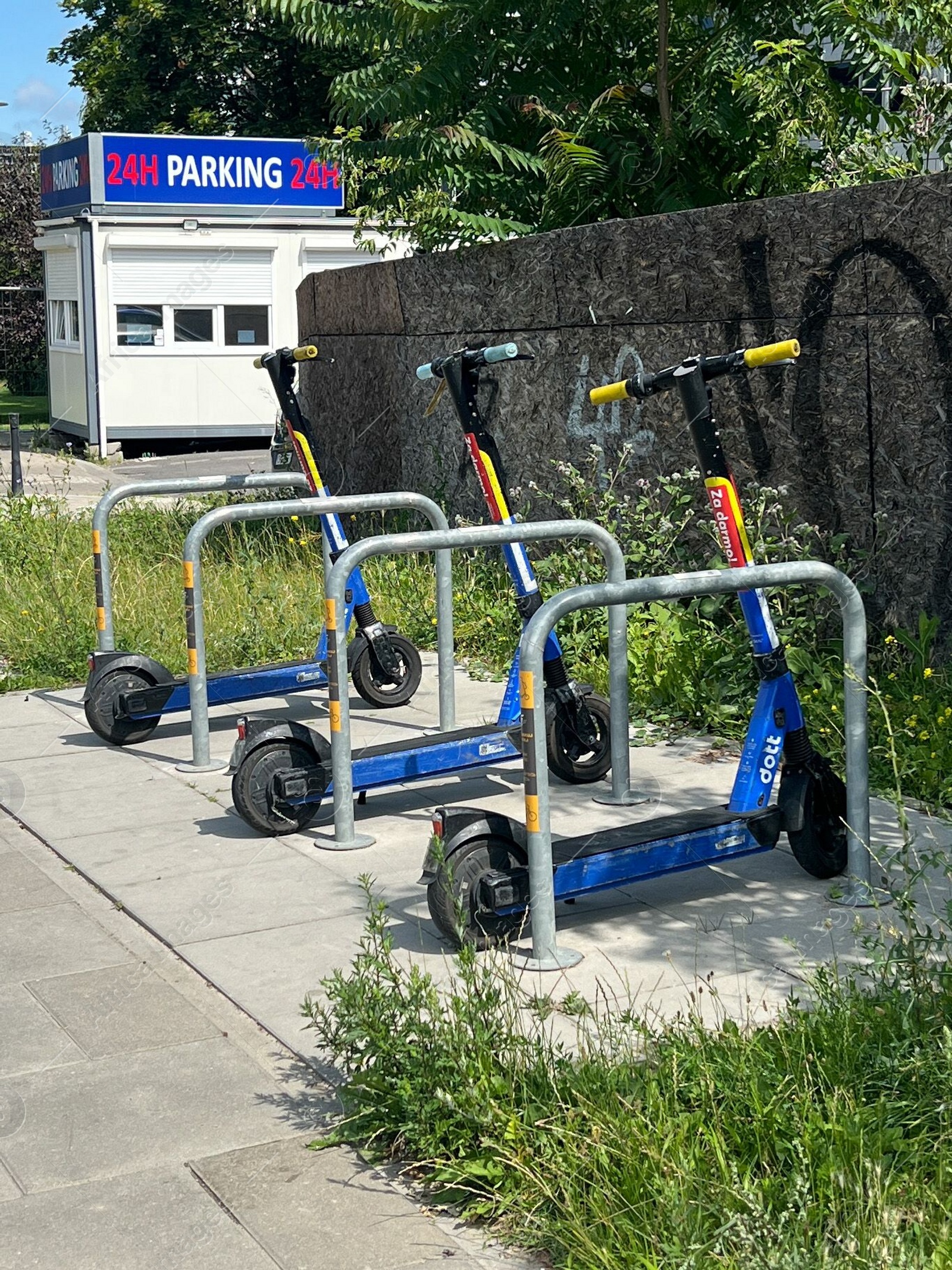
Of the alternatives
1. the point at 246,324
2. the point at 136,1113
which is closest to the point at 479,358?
the point at 136,1113

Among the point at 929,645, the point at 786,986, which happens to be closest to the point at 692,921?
the point at 786,986

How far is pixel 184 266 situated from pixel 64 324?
121 inches

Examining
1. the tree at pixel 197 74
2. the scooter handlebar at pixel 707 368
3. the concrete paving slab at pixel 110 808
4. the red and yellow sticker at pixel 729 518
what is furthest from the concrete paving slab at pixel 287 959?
the tree at pixel 197 74

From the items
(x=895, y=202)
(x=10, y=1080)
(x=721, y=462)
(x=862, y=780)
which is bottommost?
(x=10, y=1080)

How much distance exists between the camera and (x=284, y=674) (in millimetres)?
8344

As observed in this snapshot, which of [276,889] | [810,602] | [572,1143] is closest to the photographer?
[572,1143]

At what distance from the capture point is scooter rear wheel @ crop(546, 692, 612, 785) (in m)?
6.93

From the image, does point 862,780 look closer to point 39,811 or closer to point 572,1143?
point 572,1143

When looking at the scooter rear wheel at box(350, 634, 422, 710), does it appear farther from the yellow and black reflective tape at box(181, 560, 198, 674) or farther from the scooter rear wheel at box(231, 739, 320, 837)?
the scooter rear wheel at box(231, 739, 320, 837)

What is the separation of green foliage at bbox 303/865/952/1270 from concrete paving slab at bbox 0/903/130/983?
3.96 ft

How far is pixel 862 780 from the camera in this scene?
536 cm

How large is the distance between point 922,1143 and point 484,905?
173 centimetres

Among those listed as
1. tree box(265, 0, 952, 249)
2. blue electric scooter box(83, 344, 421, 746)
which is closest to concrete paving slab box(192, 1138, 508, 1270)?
blue electric scooter box(83, 344, 421, 746)

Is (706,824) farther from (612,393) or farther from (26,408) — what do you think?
(26,408)
